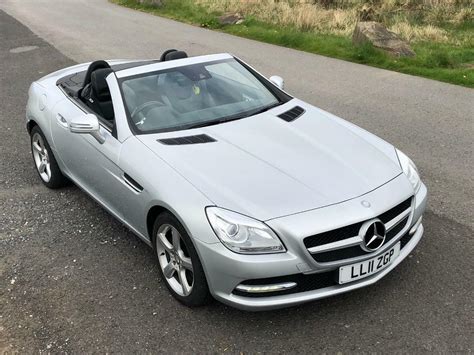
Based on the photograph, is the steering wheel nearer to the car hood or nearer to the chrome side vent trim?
the car hood

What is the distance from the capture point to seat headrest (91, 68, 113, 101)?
15.1 feet

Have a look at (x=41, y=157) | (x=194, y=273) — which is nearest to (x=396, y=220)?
(x=194, y=273)

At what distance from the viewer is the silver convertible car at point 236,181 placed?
3.08 metres

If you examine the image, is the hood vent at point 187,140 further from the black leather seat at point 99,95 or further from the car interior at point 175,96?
the black leather seat at point 99,95

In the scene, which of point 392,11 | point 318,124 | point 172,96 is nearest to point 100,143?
point 172,96

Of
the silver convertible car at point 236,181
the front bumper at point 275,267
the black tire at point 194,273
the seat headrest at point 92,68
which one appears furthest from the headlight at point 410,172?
the seat headrest at point 92,68

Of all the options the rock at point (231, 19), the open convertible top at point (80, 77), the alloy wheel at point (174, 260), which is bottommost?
the rock at point (231, 19)

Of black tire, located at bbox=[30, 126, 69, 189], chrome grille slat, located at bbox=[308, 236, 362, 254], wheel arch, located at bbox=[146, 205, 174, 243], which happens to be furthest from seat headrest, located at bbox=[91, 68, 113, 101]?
chrome grille slat, located at bbox=[308, 236, 362, 254]

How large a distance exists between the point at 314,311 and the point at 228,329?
582 millimetres

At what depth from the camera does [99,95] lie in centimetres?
462

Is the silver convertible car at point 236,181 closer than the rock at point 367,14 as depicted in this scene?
Yes

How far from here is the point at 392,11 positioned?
16031 millimetres

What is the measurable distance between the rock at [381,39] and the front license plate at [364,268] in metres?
8.21

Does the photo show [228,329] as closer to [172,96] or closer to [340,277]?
[340,277]
